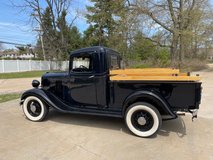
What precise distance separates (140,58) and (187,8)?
766 centimetres

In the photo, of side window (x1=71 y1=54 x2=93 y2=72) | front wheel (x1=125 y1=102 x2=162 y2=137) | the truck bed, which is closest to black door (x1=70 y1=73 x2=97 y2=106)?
side window (x1=71 y1=54 x2=93 y2=72)

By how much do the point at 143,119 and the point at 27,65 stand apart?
1241 inches

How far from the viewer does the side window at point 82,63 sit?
516cm

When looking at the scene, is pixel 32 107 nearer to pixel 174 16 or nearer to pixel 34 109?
pixel 34 109

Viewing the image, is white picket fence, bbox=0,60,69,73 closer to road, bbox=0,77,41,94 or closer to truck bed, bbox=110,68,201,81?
road, bbox=0,77,41,94

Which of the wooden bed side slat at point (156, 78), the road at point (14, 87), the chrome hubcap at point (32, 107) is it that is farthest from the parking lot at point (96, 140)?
the road at point (14, 87)

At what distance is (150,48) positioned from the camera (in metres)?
25.6

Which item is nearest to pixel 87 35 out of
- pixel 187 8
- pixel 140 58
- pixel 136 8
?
pixel 140 58

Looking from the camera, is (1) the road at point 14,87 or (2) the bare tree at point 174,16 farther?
(2) the bare tree at point 174,16

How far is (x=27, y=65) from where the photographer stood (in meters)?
33.0

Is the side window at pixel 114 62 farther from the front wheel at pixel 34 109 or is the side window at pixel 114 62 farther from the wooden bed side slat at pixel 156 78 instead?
the front wheel at pixel 34 109

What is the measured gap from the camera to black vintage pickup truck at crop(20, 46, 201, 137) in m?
4.30

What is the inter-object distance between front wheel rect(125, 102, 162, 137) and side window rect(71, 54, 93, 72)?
146 cm

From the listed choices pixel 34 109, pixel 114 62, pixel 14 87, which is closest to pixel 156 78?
pixel 114 62
